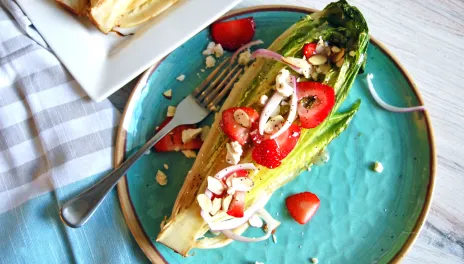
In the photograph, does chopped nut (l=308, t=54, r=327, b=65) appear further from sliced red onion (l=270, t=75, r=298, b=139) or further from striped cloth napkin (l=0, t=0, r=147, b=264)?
striped cloth napkin (l=0, t=0, r=147, b=264)

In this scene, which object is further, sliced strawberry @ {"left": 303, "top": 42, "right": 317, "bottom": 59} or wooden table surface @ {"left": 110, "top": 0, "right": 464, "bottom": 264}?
wooden table surface @ {"left": 110, "top": 0, "right": 464, "bottom": 264}

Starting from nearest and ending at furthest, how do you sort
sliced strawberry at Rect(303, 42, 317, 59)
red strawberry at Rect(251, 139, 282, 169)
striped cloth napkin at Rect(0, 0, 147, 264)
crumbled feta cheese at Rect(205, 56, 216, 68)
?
red strawberry at Rect(251, 139, 282, 169), sliced strawberry at Rect(303, 42, 317, 59), striped cloth napkin at Rect(0, 0, 147, 264), crumbled feta cheese at Rect(205, 56, 216, 68)

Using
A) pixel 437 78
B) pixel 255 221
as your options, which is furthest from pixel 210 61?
pixel 437 78

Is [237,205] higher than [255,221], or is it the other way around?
[237,205]

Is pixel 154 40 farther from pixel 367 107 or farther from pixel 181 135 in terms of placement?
pixel 367 107

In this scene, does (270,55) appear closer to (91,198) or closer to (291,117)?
(291,117)

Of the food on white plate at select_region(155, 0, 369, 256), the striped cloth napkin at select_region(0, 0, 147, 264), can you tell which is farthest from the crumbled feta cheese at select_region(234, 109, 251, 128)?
the striped cloth napkin at select_region(0, 0, 147, 264)

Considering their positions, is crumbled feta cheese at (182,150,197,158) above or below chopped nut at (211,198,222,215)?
above

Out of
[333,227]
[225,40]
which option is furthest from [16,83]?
[333,227]
